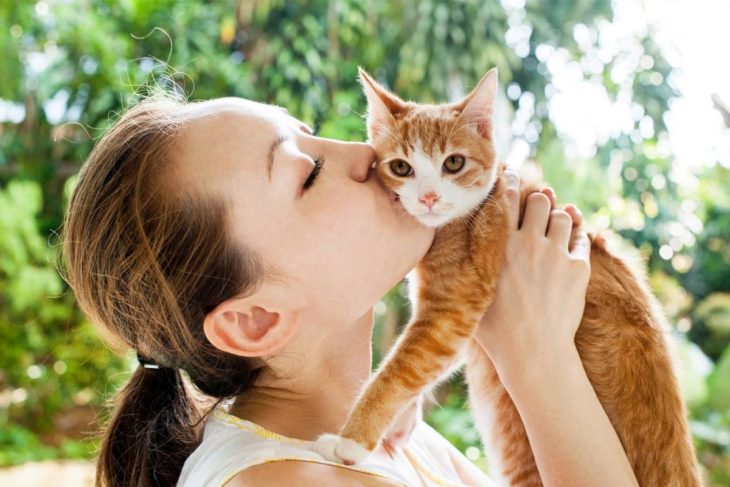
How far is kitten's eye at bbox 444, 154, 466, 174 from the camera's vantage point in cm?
146

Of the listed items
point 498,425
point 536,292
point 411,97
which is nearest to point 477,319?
point 536,292

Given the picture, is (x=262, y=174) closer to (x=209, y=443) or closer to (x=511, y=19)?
(x=209, y=443)

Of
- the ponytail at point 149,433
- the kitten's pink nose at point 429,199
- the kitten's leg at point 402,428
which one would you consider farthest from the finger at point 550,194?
the ponytail at point 149,433

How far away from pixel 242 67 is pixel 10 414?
2.63 meters

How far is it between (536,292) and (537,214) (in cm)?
18

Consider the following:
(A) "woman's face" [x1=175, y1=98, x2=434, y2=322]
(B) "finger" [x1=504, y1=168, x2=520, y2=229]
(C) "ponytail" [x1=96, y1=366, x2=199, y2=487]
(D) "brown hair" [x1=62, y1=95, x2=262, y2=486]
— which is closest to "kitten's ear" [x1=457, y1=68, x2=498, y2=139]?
(B) "finger" [x1=504, y1=168, x2=520, y2=229]

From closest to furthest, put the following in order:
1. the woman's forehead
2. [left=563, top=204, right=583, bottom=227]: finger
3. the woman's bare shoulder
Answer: the woman's bare shoulder, the woman's forehead, [left=563, top=204, right=583, bottom=227]: finger

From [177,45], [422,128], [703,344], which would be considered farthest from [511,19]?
[422,128]

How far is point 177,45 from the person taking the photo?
4.05m

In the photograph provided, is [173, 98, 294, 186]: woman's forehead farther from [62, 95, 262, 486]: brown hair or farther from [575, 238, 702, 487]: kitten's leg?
[575, 238, 702, 487]: kitten's leg

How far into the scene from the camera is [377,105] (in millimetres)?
1484

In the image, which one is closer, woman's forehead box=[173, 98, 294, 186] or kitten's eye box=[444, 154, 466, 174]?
woman's forehead box=[173, 98, 294, 186]

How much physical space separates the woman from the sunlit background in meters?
2.39

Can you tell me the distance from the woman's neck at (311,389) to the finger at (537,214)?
37cm
